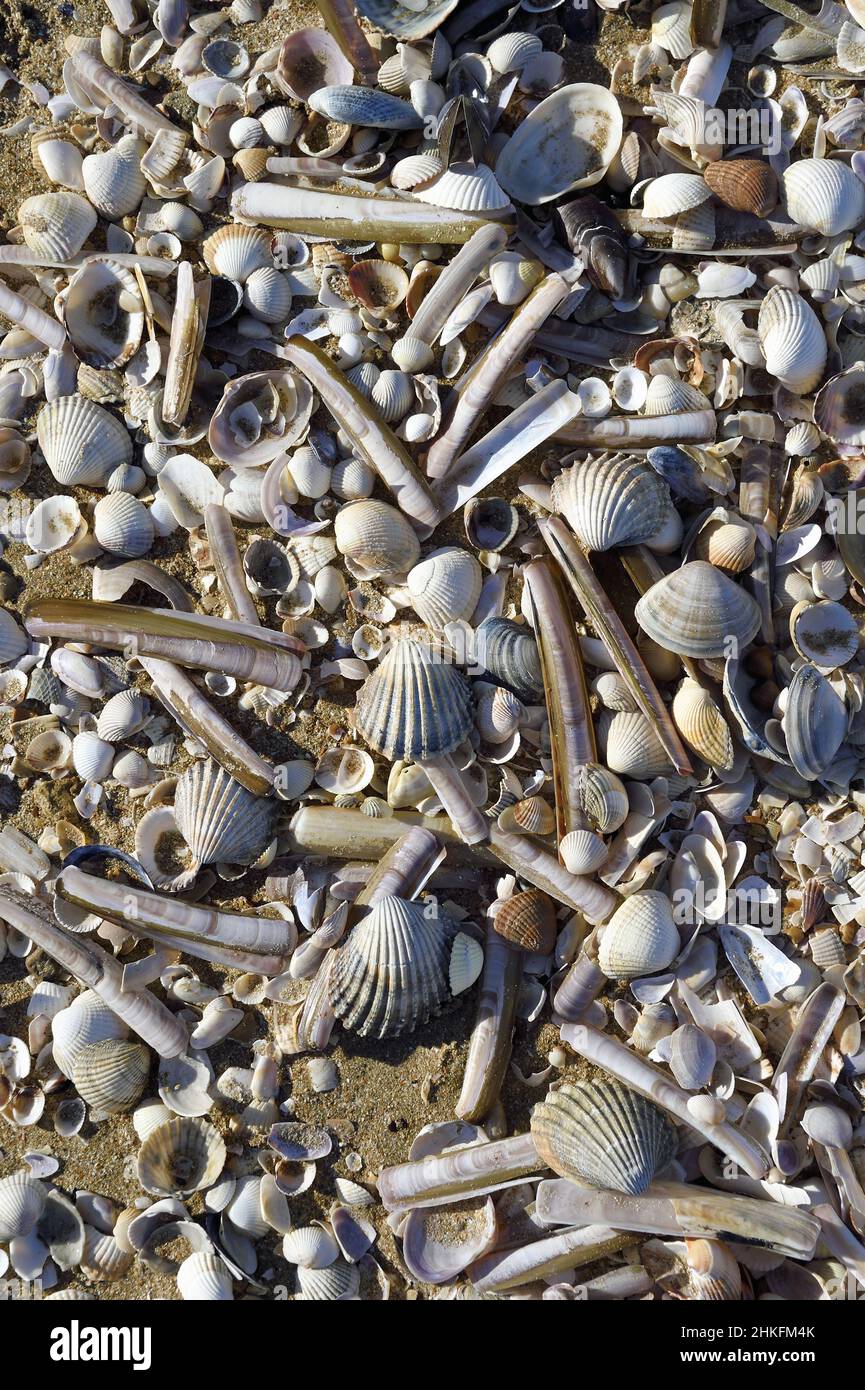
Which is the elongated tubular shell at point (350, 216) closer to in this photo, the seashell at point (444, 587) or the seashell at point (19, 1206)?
the seashell at point (444, 587)

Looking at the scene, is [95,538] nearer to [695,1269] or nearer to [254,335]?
[254,335]

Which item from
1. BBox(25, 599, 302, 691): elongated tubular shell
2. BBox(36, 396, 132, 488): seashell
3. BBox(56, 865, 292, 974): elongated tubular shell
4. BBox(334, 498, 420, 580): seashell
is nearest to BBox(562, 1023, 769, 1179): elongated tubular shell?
BBox(56, 865, 292, 974): elongated tubular shell

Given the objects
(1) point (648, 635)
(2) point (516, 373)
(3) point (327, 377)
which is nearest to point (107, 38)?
(3) point (327, 377)

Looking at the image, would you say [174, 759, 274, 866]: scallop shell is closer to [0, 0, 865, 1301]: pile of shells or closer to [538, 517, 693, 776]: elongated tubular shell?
[0, 0, 865, 1301]: pile of shells

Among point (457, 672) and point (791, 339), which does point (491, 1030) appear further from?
point (791, 339)
